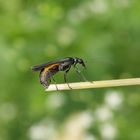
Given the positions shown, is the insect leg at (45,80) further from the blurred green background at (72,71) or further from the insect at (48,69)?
the blurred green background at (72,71)

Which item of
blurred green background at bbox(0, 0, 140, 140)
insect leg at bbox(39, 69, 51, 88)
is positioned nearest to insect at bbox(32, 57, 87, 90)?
insect leg at bbox(39, 69, 51, 88)

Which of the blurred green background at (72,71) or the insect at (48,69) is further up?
the insect at (48,69)

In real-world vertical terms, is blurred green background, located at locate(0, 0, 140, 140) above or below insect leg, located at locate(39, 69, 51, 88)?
below

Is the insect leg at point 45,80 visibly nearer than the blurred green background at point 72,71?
Yes

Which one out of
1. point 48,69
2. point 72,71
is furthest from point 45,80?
point 72,71

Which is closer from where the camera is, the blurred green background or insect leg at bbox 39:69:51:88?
insect leg at bbox 39:69:51:88

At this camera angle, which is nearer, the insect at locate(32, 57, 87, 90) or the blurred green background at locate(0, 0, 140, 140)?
the insect at locate(32, 57, 87, 90)

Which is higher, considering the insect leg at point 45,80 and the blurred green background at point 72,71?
the insect leg at point 45,80

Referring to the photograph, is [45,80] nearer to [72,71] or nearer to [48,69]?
[48,69]

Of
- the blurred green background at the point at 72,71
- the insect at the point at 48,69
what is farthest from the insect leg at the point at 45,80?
the blurred green background at the point at 72,71

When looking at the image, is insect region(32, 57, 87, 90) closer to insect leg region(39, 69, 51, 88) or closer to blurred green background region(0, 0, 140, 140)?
insect leg region(39, 69, 51, 88)
